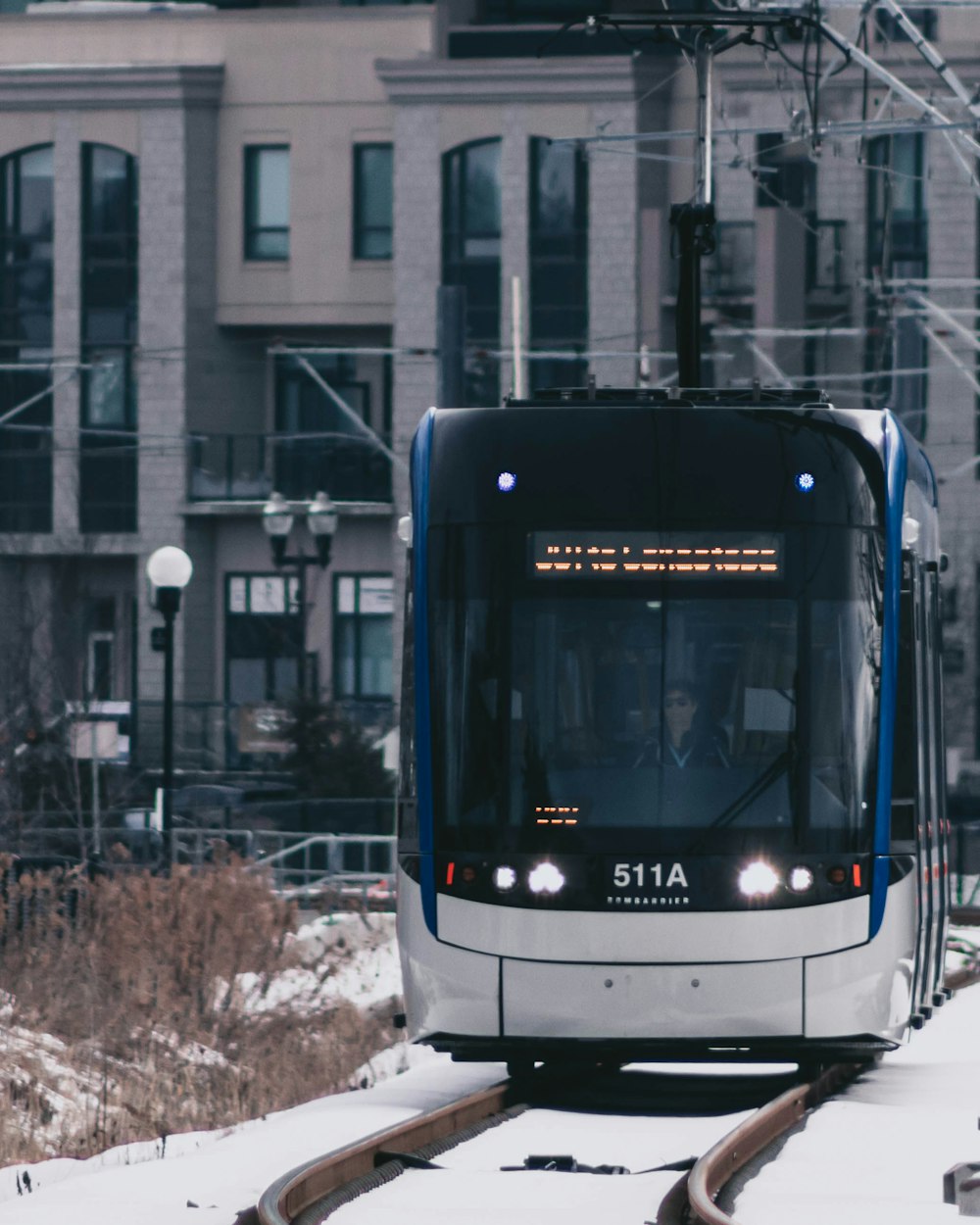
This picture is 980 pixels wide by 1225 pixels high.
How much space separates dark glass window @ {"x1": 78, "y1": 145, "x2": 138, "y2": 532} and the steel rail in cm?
4866

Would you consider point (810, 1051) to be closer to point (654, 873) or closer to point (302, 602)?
point (654, 873)

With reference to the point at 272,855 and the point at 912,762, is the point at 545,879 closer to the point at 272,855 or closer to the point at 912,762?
the point at 912,762

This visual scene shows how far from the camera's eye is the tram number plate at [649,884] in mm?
12773

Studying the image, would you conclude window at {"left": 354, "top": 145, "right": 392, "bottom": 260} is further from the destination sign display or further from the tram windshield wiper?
the tram windshield wiper

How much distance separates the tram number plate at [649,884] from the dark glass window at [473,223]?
47.5 m

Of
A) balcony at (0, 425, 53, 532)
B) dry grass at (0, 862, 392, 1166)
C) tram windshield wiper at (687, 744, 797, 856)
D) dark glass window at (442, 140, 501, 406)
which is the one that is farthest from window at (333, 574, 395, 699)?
tram windshield wiper at (687, 744, 797, 856)

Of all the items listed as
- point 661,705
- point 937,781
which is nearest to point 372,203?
point 937,781

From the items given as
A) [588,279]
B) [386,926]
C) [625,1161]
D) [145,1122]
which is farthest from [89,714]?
[588,279]

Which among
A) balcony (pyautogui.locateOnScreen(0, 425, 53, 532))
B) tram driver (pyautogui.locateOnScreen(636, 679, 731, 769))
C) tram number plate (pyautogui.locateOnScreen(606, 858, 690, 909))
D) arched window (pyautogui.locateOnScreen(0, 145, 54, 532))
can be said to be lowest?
tram number plate (pyautogui.locateOnScreen(606, 858, 690, 909))

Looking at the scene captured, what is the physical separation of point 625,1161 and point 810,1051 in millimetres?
1548

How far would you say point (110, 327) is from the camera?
61594 mm

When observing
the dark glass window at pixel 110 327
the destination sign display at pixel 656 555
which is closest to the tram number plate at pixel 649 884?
the destination sign display at pixel 656 555

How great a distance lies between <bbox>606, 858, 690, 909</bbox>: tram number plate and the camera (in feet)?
41.9

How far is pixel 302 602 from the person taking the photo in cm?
4969
